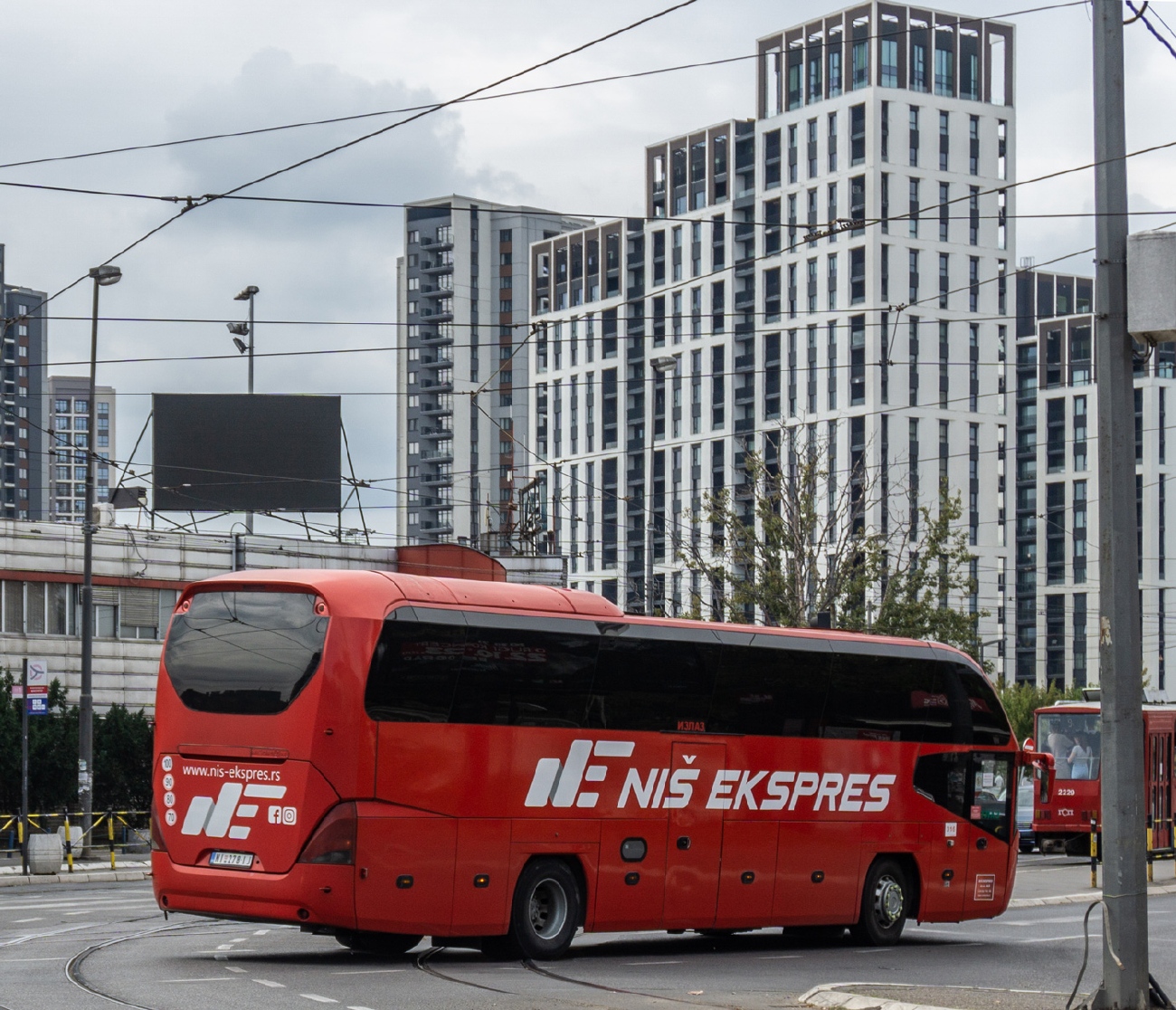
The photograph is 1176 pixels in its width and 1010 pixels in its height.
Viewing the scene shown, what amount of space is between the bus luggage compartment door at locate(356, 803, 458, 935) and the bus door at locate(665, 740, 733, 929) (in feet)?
9.71

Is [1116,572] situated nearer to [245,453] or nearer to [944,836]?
[944,836]

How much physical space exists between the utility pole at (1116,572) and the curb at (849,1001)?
1.36 m

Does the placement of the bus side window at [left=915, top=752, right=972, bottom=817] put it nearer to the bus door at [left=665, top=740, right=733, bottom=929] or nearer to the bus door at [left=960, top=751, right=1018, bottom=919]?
the bus door at [left=960, top=751, right=1018, bottom=919]

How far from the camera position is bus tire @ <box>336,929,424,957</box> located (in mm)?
17781

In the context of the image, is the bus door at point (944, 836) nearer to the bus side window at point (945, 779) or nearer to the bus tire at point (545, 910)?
the bus side window at point (945, 779)

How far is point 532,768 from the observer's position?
57.6 feet

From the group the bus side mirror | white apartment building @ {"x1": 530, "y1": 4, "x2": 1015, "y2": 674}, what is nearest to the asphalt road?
the bus side mirror

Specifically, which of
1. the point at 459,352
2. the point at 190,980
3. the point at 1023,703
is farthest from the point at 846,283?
the point at 190,980

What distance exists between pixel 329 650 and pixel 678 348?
362ft

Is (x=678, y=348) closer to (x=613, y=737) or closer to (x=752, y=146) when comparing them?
(x=752, y=146)

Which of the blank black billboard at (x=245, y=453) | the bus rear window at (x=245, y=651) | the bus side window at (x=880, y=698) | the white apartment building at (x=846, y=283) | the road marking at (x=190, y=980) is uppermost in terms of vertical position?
the white apartment building at (x=846, y=283)

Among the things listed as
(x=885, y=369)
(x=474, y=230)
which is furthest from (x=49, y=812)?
(x=474, y=230)

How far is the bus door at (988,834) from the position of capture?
873 inches

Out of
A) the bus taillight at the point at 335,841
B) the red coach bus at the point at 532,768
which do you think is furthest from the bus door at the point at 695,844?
the bus taillight at the point at 335,841
